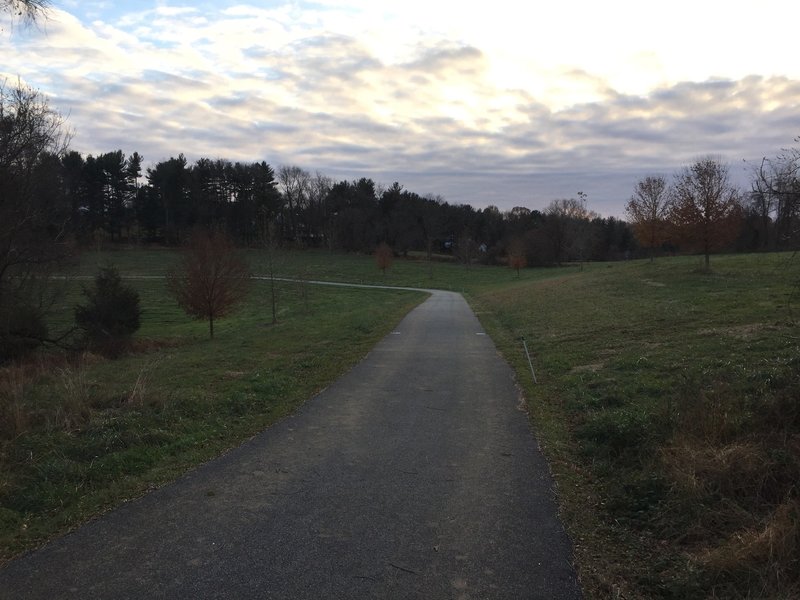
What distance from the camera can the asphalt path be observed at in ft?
12.5

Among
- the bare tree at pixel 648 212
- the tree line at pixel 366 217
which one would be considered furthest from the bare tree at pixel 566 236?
the bare tree at pixel 648 212

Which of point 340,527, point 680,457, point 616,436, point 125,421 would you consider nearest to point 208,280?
point 125,421

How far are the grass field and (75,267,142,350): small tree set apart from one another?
625 cm

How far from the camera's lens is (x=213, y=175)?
3809 inches

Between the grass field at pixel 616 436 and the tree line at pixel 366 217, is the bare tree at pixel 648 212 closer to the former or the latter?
the tree line at pixel 366 217

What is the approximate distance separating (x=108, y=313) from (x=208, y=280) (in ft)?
13.8

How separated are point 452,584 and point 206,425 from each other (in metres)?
4.88

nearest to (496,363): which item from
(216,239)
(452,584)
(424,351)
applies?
(424,351)

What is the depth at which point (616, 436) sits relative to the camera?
6.59 meters

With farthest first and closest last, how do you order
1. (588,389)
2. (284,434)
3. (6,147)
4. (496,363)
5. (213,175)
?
(213,175), (6,147), (496,363), (588,389), (284,434)

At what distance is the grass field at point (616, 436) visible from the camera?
13.3 ft

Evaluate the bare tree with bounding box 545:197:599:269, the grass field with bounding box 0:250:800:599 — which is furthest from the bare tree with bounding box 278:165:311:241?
the grass field with bounding box 0:250:800:599

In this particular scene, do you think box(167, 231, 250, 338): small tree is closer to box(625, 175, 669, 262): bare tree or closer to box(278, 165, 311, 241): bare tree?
box(625, 175, 669, 262): bare tree

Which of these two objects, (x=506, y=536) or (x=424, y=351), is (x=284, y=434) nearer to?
(x=506, y=536)
